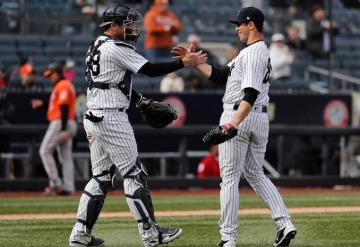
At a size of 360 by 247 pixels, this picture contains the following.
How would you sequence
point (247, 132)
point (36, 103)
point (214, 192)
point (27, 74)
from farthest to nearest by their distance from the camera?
point (27, 74) → point (214, 192) → point (36, 103) → point (247, 132)

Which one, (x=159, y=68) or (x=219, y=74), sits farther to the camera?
(x=219, y=74)

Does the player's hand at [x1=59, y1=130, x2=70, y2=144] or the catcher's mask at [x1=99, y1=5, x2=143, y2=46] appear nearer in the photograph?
the catcher's mask at [x1=99, y1=5, x2=143, y2=46]

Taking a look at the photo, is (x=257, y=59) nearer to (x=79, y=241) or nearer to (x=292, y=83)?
(x=79, y=241)

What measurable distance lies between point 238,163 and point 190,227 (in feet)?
8.32

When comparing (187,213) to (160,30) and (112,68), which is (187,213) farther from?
(160,30)

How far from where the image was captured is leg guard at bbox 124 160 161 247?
864cm

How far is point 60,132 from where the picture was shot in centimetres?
1586

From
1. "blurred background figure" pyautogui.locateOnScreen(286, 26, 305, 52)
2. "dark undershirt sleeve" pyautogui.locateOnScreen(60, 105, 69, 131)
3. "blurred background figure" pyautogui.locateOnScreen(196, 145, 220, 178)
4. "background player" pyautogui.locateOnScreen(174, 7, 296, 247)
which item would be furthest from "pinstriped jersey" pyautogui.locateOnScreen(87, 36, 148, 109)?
"blurred background figure" pyautogui.locateOnScreen(286, 26, 305, 52)

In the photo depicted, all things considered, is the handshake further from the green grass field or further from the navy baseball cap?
the green grass field

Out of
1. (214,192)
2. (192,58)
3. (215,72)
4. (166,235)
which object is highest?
(192,58)

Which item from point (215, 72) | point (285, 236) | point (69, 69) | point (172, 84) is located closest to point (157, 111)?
point (215, 72)

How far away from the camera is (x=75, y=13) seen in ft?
69.5

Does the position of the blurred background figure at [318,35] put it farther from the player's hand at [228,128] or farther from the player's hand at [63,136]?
the player's hand at [228,128]

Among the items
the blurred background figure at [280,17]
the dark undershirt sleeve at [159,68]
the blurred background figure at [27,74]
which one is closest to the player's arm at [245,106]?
the dark undershirt sleeve at [159,68]
